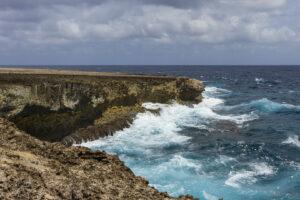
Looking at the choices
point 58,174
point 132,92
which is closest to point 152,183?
point 58,174

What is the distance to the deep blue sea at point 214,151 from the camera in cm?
2977

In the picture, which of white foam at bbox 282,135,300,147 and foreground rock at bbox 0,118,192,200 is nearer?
foreground rock at bbox 0,118,192,200

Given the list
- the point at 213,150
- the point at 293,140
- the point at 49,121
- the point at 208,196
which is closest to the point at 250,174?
the point at 208,196

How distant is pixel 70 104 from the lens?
1874 inches

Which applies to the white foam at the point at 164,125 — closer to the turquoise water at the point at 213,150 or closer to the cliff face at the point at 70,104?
the turquoise water at the point at 213,150

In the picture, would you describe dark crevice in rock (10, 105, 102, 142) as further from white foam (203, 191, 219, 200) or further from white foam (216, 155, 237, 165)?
white foam (203, 191, 219, 200)

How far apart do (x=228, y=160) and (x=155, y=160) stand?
618cm

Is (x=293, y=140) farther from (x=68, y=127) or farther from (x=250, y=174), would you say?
(x=68, y=127)

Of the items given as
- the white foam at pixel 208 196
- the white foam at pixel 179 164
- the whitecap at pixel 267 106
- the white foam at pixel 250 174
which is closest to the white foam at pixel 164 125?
the white foam at pixel 179 164

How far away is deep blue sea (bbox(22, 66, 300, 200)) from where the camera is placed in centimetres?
2977

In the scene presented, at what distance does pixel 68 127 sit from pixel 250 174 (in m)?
19.0

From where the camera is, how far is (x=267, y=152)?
40.7 meters

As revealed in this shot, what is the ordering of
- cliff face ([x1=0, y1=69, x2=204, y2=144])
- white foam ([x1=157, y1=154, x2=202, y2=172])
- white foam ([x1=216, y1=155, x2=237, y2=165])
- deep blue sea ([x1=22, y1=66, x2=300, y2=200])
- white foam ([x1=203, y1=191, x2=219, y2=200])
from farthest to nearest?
cliff face ([x1=0, y1=69, x2=204, y2=144])
white foam ([x1=216, y1=155, x2=237, y2=165])
white foam ([x1=157, y1=154, x2=202, y2=172])
deep blue sea ([x1=22, y1=66, x2=300, y2=200])
white foam ([x1=203, y1=191, x2=219, y2=200])

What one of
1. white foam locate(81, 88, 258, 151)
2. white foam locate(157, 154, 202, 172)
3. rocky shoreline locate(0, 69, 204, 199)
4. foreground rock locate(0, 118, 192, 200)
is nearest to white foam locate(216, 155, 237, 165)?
white foam locate(157, 154, 202, 172)
